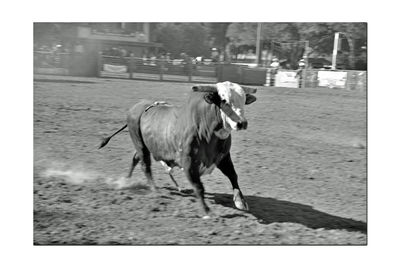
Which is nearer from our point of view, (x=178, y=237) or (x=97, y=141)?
(x=178, y=237)

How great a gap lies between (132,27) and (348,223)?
3.34m

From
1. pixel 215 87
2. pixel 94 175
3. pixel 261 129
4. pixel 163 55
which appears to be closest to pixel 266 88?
pixel 261 129

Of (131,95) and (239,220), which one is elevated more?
(131,95)

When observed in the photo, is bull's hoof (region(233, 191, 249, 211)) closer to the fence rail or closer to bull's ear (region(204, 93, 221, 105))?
bull's ear (region(204, 93, 221, 105))

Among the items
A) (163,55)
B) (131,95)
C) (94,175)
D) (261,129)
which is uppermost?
(163,55)

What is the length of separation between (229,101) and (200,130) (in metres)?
0.49

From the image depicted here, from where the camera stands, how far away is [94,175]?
6609 mm

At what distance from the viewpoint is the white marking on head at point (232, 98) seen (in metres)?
5.05

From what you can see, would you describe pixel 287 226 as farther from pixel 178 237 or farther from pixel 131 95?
pixel 131 95

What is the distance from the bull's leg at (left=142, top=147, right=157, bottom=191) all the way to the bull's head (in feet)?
4.60

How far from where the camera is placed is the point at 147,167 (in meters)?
6.31

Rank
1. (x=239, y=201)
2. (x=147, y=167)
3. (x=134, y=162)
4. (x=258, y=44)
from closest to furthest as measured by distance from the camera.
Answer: (x=239, y=201) → (x=147, y=167) → (x=258, y=44) → (x=134, y=162)

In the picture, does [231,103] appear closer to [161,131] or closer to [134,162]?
[161,131]

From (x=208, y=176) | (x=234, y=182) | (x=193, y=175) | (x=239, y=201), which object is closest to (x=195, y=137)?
(x=193, y=175)
